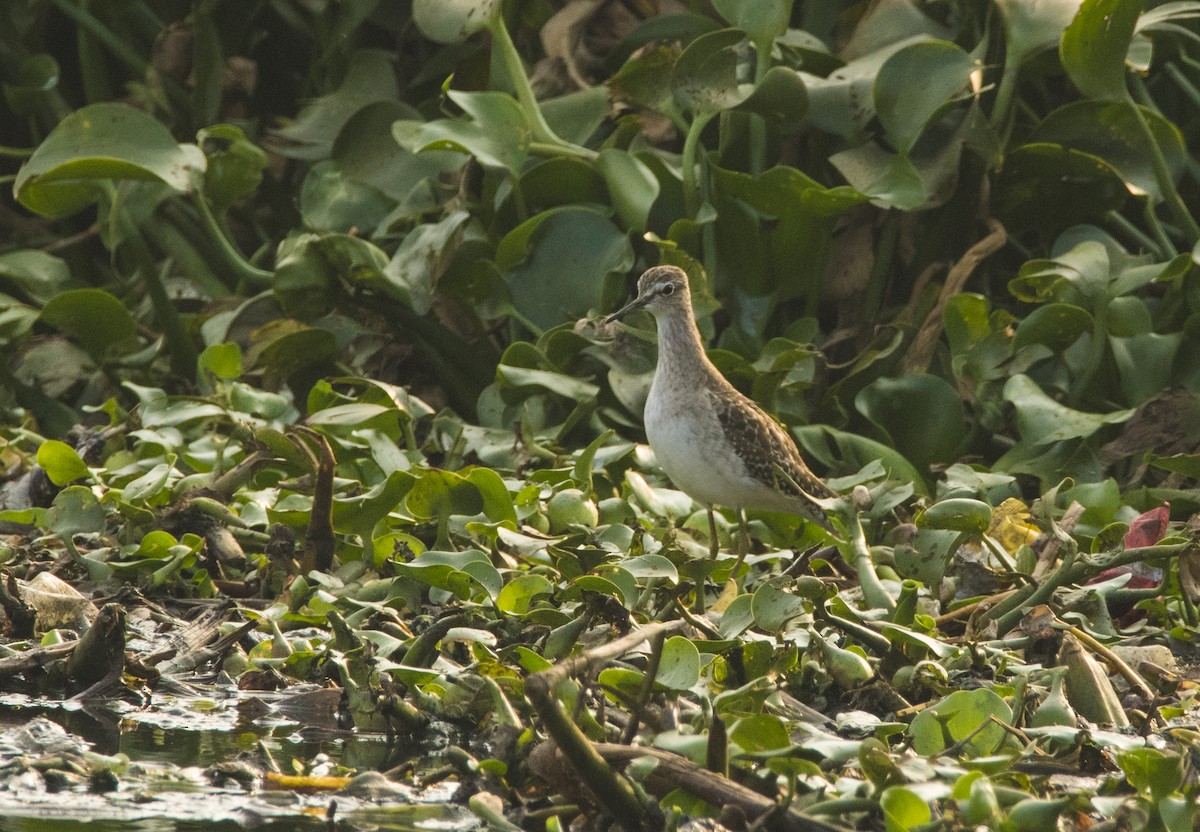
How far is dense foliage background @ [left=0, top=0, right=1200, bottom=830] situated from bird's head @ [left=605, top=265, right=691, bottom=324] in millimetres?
441

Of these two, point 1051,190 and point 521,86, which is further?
point 1051,190

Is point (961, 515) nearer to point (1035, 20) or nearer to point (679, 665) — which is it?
point (679, 665)

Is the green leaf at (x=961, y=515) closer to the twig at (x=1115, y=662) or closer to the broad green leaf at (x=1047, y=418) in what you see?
the twig at (x=1115, y=662)

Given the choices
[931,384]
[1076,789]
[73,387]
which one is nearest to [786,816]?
[1076,789]

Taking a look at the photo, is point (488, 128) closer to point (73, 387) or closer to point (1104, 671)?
point (73, 387)

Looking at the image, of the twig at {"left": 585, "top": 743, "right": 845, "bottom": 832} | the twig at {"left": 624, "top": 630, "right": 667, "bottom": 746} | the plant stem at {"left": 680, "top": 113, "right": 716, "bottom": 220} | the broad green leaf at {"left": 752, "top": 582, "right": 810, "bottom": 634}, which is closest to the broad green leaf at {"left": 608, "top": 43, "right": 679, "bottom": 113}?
the plant stem at {"left": 680, "top": 113, "right": 716, "bottom": 220}

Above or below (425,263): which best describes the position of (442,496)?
below

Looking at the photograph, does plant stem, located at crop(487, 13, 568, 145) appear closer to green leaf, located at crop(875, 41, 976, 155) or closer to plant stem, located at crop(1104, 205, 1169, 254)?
green leaf, located at crop(875, 41, 976, 155)

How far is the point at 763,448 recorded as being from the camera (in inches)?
194

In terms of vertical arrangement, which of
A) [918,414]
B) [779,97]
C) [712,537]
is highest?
[779,97]

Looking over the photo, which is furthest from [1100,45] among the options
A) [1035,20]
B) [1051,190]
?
[1051,190]

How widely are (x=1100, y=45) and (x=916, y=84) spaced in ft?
2.18

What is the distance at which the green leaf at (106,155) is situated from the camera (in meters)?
5.65

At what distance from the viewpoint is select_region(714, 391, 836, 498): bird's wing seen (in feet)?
16.0
